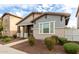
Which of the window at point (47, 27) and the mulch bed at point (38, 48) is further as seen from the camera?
the window at point (47, 27)

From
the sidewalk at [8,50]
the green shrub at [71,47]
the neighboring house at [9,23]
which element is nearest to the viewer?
the green shrub at [71,47]

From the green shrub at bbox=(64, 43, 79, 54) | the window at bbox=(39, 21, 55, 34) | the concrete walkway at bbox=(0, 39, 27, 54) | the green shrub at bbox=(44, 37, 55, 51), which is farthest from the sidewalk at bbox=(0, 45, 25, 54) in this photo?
the green shrub at bbox=(64, 43, 79, 54)

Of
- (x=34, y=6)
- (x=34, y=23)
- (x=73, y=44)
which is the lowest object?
(x=73, y=44)

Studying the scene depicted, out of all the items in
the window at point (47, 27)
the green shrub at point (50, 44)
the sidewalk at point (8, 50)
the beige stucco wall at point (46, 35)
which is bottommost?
the sidewalk at point (8, 50)

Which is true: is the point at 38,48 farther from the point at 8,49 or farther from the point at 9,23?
the point at 9,23

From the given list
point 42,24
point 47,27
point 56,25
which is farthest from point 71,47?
point 42,24

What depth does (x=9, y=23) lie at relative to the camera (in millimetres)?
7492

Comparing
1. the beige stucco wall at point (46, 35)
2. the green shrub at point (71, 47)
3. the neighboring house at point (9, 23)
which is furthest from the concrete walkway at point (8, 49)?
the green shrub at point (71, 47)

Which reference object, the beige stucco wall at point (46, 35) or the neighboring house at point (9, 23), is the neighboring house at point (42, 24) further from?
the neighboring house at point (9, 23)

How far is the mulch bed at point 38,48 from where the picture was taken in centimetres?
721
